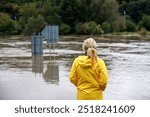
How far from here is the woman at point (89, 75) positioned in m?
7.15

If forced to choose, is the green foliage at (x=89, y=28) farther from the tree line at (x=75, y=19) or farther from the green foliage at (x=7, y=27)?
the green foliage at (x=7, y=27)

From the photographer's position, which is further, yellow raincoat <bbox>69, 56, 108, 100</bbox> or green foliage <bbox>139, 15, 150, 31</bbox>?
green foliage <bbox>139, 15, 150, 31</bbox>

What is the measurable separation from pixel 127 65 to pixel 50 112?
15802mm

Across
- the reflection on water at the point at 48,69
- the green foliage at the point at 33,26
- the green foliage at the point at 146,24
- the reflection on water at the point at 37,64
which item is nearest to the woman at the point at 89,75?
the reflection on water at the point at 48,69

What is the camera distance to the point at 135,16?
83.2 meters

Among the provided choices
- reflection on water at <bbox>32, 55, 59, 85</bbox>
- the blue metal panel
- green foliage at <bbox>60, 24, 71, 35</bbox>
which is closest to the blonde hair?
reflection on water at <bbox>32, 55, 59, 85</bbox>

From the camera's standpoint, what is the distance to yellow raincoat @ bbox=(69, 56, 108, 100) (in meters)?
7.17

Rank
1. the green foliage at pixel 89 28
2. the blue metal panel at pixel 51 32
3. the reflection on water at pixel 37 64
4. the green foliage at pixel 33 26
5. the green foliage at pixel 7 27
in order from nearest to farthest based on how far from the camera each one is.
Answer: the reflection on water at pixel 37 64 → the blue metal panel at pixel 51 32 → the green foliage at pixel 89 28 → the green foliage at pixel 33 26 → the green foliage at pixel 7 27

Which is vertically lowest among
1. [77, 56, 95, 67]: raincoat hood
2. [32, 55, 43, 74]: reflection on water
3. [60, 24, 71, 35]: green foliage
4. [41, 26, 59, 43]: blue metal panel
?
[60, 24, 71, 35]: green foliage

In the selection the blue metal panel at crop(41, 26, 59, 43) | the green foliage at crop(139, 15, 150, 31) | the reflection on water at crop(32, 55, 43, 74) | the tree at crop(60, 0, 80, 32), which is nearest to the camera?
the reflection on water at crop(32, 55, 43, 74)

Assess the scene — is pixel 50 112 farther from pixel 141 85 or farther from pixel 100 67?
pixel 141 85

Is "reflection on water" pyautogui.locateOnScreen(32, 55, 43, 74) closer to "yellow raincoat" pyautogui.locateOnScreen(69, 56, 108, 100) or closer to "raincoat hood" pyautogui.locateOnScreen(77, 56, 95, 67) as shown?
"yellow raincoat" pyautogui.locateOnScreen(69, 56, 108, 100)

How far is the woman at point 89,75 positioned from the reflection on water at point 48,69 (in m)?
8.42

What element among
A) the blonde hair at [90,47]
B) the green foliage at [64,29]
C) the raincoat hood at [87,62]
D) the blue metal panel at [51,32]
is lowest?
the green foliage at [64,29]
